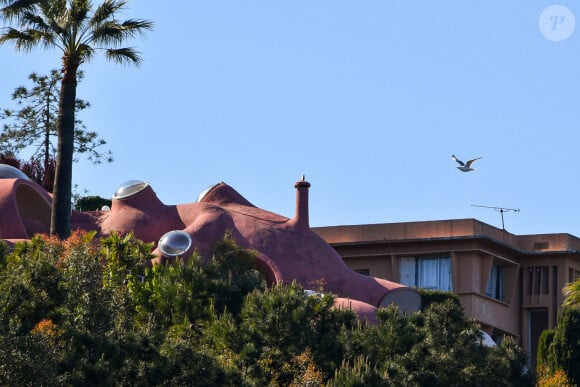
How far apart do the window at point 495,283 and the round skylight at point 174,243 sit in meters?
18.2

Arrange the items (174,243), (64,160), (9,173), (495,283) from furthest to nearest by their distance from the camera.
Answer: (495,283)
(9,173)
(174,243)
(64,160)

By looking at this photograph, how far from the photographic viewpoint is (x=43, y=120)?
59.5 metres

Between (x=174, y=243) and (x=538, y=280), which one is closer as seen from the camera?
(x=174, y=243)

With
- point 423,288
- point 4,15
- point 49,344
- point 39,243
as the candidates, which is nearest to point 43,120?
point 423,288

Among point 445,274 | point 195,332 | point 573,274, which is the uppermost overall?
point 573,274

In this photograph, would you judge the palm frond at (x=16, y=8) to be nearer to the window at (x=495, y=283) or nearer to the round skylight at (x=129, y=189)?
the round skylight at (x=129, y=189)

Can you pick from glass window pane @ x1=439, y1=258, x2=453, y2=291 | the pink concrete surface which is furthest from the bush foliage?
glass window pane @ x1=439, y1=258, x2=453, y2=291

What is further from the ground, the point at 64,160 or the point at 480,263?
the point at 64,160

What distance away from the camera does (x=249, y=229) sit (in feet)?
139

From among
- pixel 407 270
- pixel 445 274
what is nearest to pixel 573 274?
pixel 445 274

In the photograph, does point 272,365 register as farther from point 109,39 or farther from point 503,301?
point 503,301

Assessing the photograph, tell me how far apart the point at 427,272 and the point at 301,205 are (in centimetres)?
1356

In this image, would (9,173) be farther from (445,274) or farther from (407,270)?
(445,274)

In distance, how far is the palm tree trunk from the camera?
36.3 m
